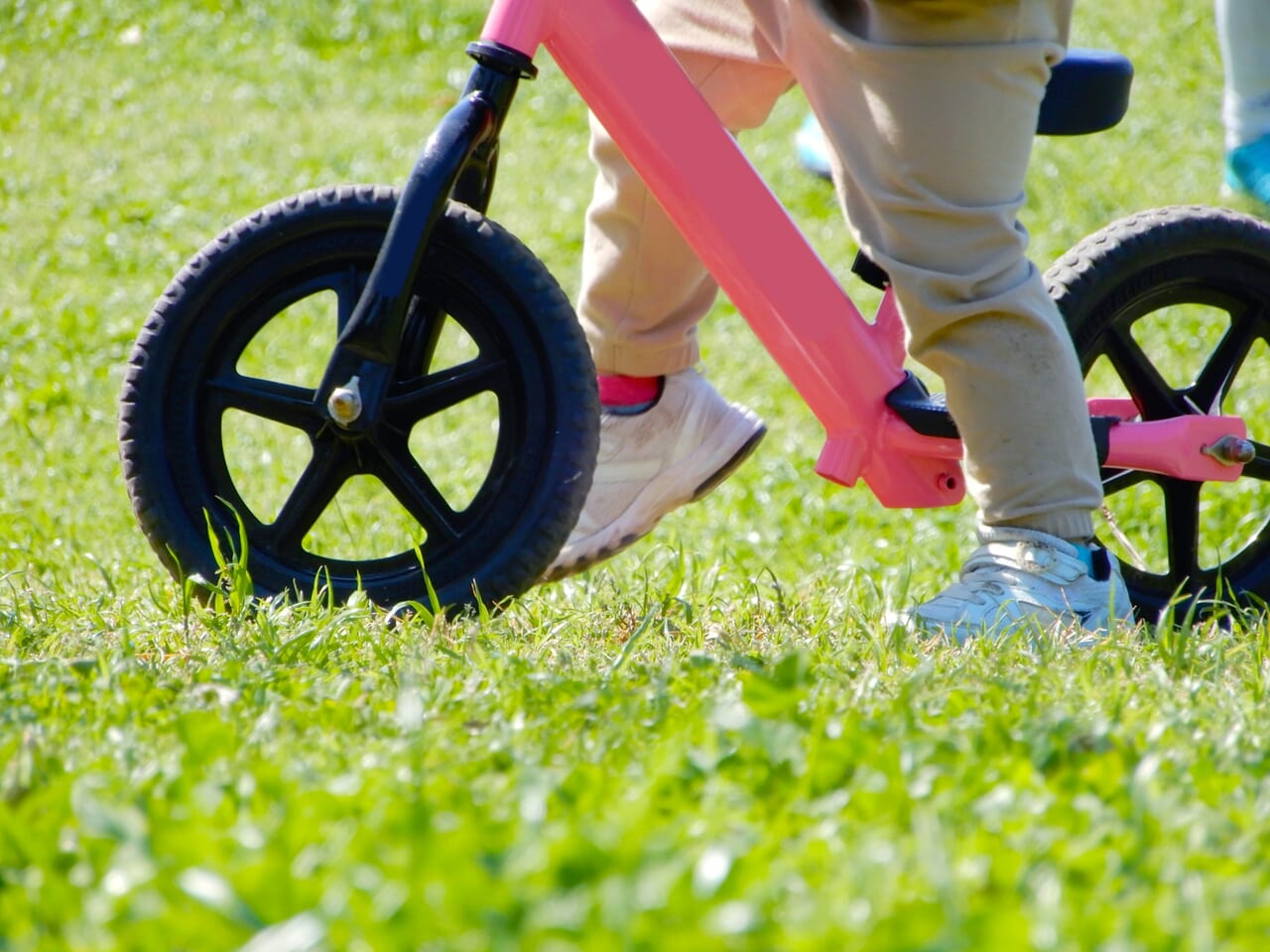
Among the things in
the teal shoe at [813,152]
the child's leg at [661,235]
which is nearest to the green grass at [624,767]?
the child's leg at [661,235]

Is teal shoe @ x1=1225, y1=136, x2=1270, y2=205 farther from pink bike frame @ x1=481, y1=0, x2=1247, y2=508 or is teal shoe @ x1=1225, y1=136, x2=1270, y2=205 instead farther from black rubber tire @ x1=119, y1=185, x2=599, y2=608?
black rubber tire @ x1=119, y1=185, x2=599, y2=608

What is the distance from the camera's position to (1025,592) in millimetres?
2432

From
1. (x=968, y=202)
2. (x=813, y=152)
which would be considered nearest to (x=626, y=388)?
(x=968, y=202)

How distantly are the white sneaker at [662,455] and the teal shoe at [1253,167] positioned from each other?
3.54m

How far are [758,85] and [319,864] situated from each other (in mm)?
1871

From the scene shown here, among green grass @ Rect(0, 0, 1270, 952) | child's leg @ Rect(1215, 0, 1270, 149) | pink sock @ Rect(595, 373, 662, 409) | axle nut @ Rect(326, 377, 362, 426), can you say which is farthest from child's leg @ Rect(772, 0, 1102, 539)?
child's leg @ Rect(1215, 0, 1270, 149)

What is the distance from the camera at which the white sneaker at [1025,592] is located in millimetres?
2398

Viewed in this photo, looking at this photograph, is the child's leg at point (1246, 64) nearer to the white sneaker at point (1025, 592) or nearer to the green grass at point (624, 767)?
the green grass at point (624, 767)

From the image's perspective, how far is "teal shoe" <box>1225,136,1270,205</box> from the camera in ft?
18.4

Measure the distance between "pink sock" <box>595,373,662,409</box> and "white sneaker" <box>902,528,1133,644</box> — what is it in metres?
0.73

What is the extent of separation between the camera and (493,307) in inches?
94.4

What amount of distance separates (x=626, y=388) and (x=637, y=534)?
29 centimetres

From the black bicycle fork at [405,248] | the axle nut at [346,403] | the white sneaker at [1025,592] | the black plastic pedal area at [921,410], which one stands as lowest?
the white sneaker at [1025,592]

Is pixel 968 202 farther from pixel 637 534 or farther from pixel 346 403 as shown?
pixel 346 403
